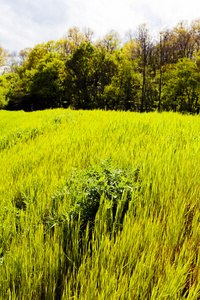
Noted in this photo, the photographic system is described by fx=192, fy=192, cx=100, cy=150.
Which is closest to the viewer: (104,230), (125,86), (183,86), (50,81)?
(104,230)

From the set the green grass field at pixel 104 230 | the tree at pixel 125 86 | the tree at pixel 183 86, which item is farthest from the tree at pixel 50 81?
the green grass field at pixel 104 230

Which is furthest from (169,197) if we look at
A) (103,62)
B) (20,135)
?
(103,62)

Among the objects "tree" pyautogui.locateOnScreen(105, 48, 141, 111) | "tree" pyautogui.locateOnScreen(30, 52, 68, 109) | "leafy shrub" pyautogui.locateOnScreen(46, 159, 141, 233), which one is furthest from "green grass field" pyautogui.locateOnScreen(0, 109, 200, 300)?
"tree" pyautogui.locateOnScreen(30, 52, 68, 109)

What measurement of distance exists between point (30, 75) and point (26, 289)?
35755 mm

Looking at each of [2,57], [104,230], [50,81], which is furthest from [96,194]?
[2,57]

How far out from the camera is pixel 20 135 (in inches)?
238

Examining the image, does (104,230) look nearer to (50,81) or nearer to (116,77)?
(116,77)

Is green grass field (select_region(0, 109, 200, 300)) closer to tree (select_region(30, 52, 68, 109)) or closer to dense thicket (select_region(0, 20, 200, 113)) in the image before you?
dense thicket (select_region(0, 20, 200, 113))

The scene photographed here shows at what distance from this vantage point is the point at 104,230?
136 cm

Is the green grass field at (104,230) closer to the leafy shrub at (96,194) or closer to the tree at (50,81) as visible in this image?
the leafy shrub at (96,194)

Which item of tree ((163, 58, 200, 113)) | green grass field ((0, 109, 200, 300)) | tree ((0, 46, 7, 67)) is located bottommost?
green grass field ((0, 109, 200, 300))

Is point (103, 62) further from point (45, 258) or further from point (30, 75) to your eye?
point (45, 258)

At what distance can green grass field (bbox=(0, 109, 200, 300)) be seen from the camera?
1042 millimetres

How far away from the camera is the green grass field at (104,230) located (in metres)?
1.04
